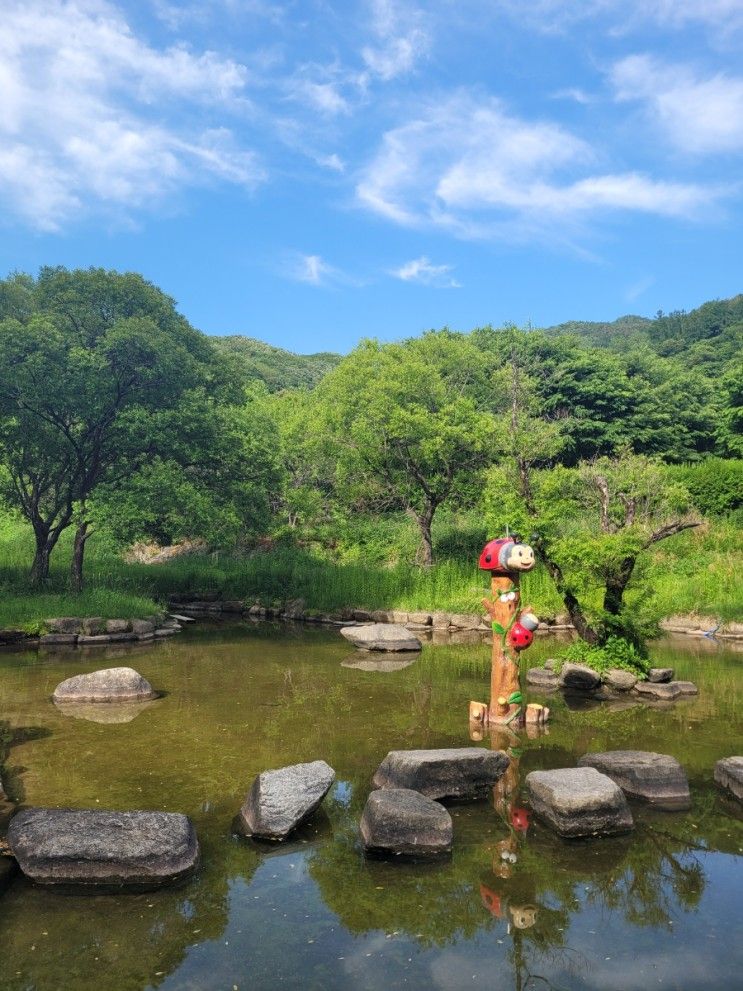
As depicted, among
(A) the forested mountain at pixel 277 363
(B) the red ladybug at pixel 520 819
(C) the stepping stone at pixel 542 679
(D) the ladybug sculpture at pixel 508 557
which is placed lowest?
(C) the stepping stone at pixel 542 679

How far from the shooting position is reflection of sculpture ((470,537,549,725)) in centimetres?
952

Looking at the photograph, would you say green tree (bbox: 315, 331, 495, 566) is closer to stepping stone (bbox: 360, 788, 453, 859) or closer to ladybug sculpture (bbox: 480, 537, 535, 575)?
ladybug sculpture (bbox: 480, 537, 535, 575)

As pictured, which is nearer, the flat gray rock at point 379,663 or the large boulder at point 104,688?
the large boulder at point 104,688

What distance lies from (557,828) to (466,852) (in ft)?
2.89

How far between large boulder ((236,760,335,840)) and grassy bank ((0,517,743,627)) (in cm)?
1212

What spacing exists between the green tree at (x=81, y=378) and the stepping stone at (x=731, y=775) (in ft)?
46.6

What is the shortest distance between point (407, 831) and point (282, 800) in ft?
3.63

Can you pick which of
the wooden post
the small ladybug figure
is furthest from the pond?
the small ladybug figure

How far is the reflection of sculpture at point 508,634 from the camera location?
9516 mm

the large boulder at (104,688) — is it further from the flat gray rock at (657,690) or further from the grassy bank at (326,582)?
the flat gray rock at (657,690)

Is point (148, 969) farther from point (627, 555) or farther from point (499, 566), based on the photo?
point (627, 555)

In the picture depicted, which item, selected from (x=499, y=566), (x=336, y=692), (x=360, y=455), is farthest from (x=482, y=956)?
(x=360, y=455)

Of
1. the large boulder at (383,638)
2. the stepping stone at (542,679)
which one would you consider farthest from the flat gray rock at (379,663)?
the stepping stone at (542,679)

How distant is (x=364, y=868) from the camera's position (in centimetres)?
566
